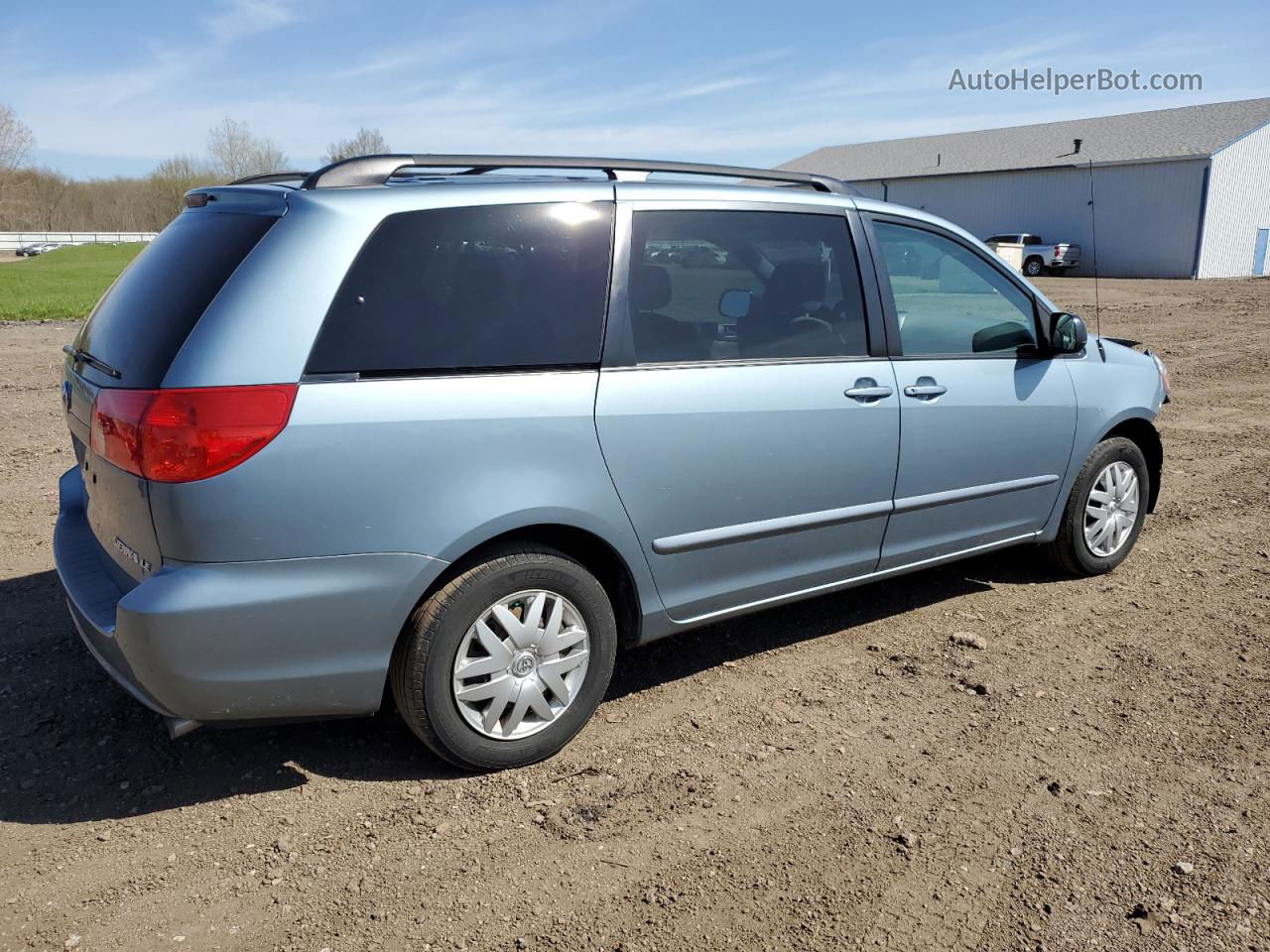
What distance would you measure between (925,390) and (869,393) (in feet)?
1.07

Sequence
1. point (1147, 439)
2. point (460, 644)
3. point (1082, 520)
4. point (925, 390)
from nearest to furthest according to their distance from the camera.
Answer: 1. point (460, 644)
2. point (925, 390)
3. point (1082, 520)
4. point (1147, 439)

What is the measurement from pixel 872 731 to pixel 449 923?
66.9 inches

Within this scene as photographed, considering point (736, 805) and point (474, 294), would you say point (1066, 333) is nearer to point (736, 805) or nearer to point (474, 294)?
point (736, 805)

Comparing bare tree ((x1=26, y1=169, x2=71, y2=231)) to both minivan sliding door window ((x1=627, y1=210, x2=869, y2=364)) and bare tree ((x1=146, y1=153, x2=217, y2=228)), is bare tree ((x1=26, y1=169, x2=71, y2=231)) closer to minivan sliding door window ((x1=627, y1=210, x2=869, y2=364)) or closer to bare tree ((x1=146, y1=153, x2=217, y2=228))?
bare tree ((x1=146, y1=153, x2=217, y2=228))

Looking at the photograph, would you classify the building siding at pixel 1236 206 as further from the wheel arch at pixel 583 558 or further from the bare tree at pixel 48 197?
the bare tree at pixel 48 197

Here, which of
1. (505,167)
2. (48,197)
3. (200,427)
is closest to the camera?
(200,427)

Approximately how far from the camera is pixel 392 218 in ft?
10.1

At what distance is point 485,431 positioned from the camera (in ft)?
10.2

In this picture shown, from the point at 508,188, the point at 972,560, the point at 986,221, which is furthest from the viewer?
the point at 986,221

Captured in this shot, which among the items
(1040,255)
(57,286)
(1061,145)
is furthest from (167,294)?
(1061,145)

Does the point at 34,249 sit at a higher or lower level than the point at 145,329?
lower

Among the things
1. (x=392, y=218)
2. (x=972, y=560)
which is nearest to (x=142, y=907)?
(x=392, y=218)

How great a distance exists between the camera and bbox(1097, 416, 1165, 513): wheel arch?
532 cm

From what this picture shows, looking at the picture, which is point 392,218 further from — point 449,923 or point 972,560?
point 972,560
